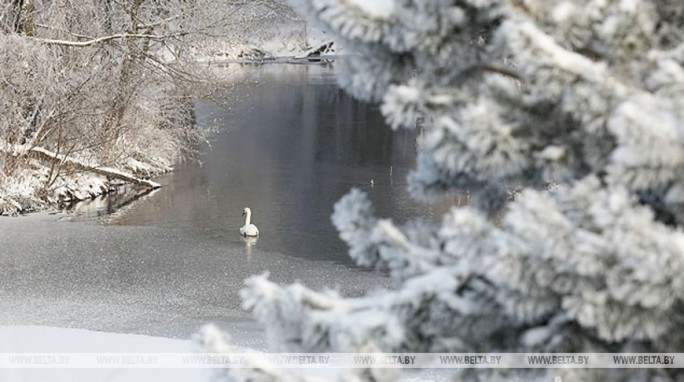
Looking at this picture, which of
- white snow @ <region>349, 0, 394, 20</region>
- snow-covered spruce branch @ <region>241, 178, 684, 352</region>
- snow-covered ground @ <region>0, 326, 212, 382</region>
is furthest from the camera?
snow-covered ground @ <region>0, 326, 212, 382</region>

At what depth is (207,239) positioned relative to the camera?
1201cm

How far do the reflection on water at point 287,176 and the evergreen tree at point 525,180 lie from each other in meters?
8.38

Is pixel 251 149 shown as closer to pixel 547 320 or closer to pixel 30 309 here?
pixel 30 309

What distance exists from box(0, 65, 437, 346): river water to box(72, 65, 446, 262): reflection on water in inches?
1.2

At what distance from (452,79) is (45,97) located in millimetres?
13836

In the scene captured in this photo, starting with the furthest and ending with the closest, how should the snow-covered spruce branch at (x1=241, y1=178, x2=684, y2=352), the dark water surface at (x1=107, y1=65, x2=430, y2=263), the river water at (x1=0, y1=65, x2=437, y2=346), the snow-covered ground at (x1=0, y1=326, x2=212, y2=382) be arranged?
the dark water surface at (x1=107, y1=65, x2=430, y2=263), the river water at (x1=0, y1=65, x2=437, y2=346), the snow-covered ground at (x1=0, y1=326, x2=212, y2=382), the snow-covered spruce branch at (x1=241, y1=178, x2=684, y2=352)

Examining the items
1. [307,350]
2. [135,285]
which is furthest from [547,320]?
[135,285]

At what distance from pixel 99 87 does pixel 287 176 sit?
148 inches

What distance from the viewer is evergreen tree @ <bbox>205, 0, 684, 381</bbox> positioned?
206 cm

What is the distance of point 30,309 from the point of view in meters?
8.45

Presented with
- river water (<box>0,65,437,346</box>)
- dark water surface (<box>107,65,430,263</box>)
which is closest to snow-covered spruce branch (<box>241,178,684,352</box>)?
river water (<box>0,65,437,346</box>)

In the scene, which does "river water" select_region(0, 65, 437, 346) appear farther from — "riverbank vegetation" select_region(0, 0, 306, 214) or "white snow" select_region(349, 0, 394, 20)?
"white snow" select_region(349, 0, 394, 20)

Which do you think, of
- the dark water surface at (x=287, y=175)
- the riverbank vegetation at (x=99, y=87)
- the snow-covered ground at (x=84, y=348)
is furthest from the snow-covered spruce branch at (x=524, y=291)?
the riverbank vegetation at (x=99, y=87)

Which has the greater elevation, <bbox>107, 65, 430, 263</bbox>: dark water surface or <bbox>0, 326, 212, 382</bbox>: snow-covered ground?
<bbox>107, 65, 430, 263</bbox>: dark water surface
